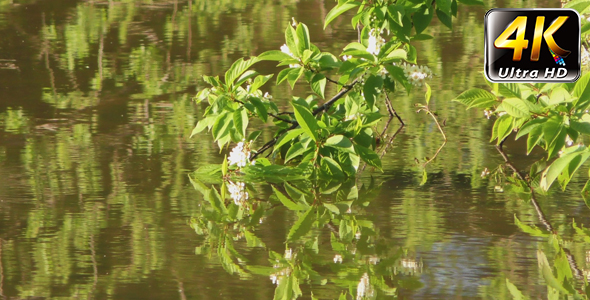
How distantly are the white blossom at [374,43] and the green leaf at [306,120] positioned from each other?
0.38m

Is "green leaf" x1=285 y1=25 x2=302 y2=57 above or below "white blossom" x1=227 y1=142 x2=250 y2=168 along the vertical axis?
above

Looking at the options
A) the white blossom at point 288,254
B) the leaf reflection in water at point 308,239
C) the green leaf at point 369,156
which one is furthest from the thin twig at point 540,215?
the white blossom at point 288,254

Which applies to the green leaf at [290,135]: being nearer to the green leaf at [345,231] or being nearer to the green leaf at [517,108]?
the green leaf at [345,231]

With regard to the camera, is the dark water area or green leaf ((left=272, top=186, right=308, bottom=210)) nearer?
the dark water area

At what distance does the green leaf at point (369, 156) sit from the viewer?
367cm

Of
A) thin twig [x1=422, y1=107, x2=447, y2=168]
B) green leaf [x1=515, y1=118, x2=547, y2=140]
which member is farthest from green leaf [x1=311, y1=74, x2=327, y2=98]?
green leaf [x1=515, y1=118, x2=547, y2=140]

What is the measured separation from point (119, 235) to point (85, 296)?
0.54 m

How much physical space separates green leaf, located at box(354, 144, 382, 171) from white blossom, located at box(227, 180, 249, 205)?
518 mm

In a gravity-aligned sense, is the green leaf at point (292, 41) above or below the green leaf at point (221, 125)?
above

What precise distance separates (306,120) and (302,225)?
0.64m

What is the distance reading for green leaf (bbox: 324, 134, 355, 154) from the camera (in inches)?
142

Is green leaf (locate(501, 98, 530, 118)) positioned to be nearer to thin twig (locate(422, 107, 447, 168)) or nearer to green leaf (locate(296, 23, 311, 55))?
thin twig (locate(422, 107, 447, 168))

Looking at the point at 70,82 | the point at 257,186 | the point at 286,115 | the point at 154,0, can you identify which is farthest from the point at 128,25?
the point at 257,186

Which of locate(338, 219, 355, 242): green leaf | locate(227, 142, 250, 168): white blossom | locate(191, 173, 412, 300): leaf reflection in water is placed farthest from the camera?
locate(227, 142, 250, 168): white blossom
